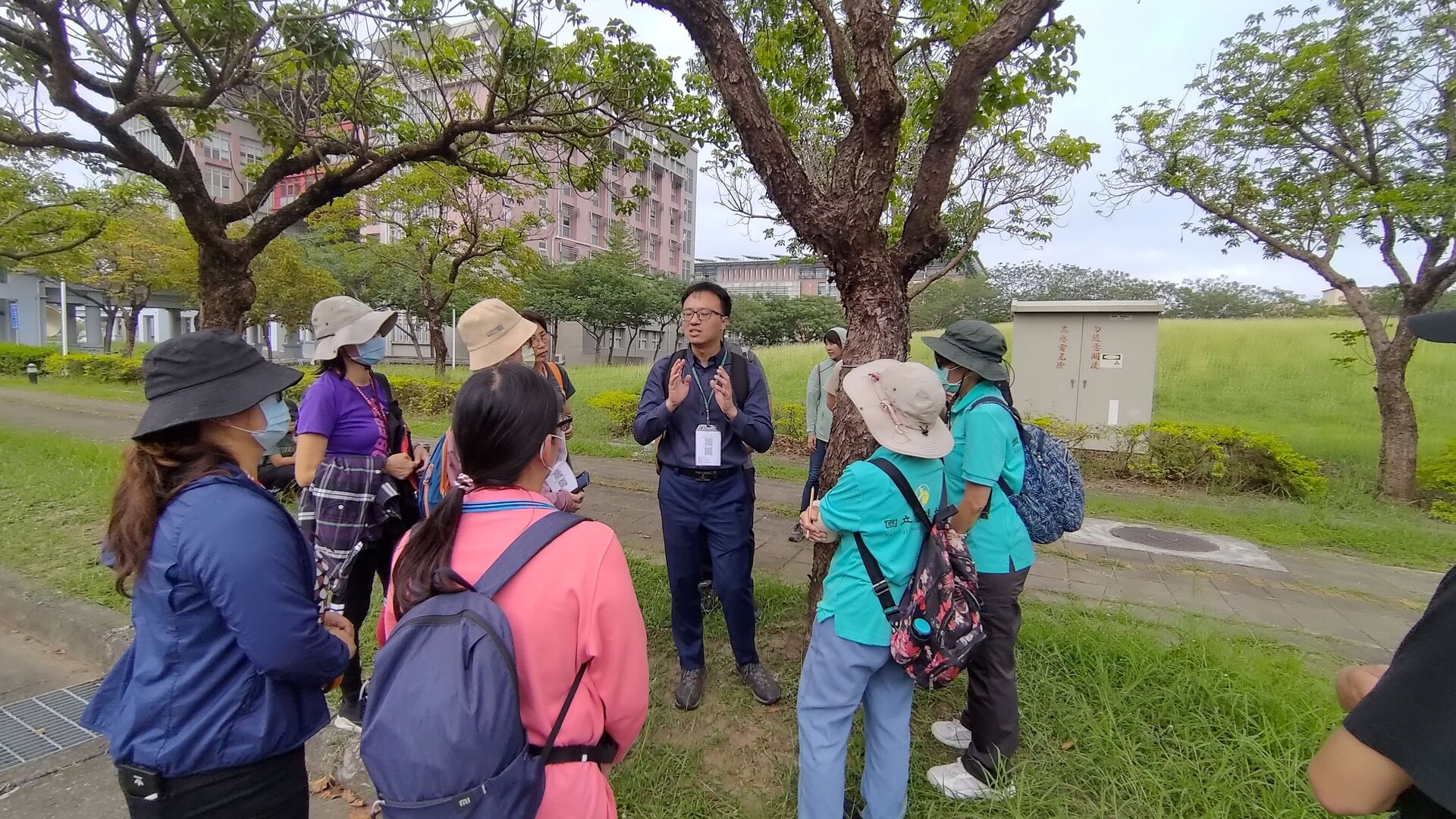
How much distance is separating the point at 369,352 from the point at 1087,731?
331cm

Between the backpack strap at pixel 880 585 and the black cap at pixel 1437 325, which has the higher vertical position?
the black cap at pixel 1437 325

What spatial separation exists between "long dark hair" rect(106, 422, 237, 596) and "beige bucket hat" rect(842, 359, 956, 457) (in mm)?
1642

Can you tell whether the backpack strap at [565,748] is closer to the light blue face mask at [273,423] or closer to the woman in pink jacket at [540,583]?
the woman in pink jacket at [540,583]

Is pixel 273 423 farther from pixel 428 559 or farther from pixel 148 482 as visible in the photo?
pixel 428 559

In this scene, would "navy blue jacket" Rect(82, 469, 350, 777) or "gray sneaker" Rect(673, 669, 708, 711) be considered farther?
"gray sneaker" Rect(673, 669, 708, 711)

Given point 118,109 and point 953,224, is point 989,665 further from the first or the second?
point 953,224

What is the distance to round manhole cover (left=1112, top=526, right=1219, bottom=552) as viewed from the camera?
18.6ft

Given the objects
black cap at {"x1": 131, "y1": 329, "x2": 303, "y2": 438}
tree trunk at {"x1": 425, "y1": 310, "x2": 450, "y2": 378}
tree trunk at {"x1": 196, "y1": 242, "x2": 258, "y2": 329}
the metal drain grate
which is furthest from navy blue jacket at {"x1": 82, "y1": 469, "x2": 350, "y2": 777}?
tree trunk at {"x1": 425, "y1": 310, "x2": 450, "y2": 378}

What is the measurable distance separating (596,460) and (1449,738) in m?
8.26

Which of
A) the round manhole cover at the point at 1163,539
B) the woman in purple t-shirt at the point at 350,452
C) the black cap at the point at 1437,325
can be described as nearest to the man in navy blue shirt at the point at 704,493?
the woman in purple t-shirt at the point at 350,452

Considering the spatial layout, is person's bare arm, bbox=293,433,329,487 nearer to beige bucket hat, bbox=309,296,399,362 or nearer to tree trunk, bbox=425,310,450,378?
beige bucket hat, bbox=309,296,399,362

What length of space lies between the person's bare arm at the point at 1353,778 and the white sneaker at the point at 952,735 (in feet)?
5.74

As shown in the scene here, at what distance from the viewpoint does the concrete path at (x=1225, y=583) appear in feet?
13.6

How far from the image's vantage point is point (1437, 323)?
990 mm
